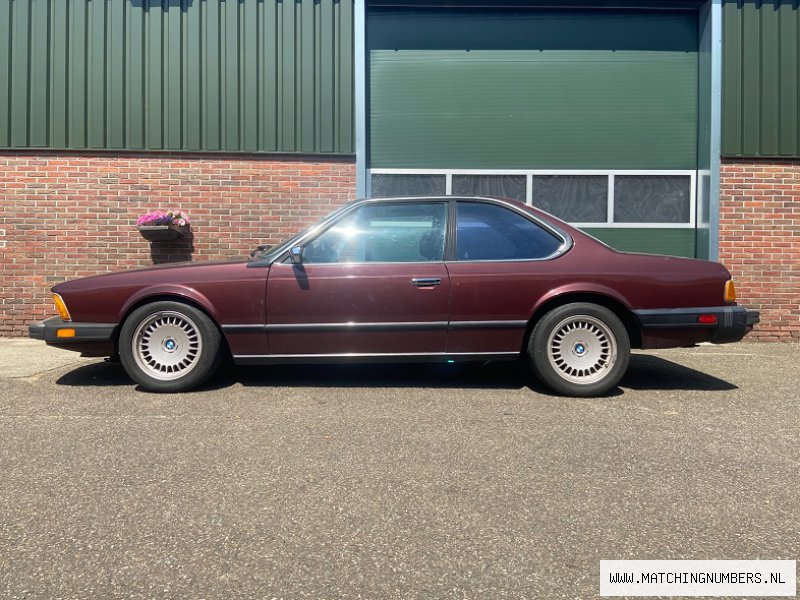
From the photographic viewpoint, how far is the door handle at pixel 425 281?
4.62 m

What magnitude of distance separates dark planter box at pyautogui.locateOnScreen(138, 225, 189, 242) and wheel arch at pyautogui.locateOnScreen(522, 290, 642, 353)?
4.64 metres

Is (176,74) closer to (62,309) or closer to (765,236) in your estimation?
(62,309)

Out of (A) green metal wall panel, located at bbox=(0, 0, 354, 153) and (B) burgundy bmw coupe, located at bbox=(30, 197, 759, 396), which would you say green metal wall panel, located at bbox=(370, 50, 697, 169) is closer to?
(A) green metal wall panel, located at bbox=(0, 0, 354, 153)

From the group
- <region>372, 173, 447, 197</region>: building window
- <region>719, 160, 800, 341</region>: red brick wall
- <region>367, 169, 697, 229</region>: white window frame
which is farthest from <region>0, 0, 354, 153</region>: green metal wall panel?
<region>719, 160, 800, 341</region>: red brick wall

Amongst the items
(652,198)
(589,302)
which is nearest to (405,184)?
(652,198)

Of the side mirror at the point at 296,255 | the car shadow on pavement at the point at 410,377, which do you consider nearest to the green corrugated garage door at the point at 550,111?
the car shadow on pavement at the point at 410,377

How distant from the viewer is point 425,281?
4.63 metres

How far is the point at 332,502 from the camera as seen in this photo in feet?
8.80

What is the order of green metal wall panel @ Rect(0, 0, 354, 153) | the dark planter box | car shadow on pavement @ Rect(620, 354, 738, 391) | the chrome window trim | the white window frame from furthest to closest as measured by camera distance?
the white window frame
green metal wall panel @ Rect(0, 0, 354, 153)
the dark planter box
car shadow on pavement @ Rect(620, 354, 738, 391)
the chrome window trim

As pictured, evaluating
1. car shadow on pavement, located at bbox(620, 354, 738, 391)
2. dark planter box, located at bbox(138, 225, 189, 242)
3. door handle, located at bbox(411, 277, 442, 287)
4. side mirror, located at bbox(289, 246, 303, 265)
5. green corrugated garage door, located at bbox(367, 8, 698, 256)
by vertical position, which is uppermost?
green corrugated garage door, located at bbox(367, 8, 698, 256)

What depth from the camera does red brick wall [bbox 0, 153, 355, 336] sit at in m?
7.78

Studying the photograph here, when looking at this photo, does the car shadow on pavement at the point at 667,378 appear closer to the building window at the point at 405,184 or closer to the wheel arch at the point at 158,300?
the wheel arch at the point at 158,300

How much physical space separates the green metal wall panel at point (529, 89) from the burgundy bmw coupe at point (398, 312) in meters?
3.78

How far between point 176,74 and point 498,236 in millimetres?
5136
